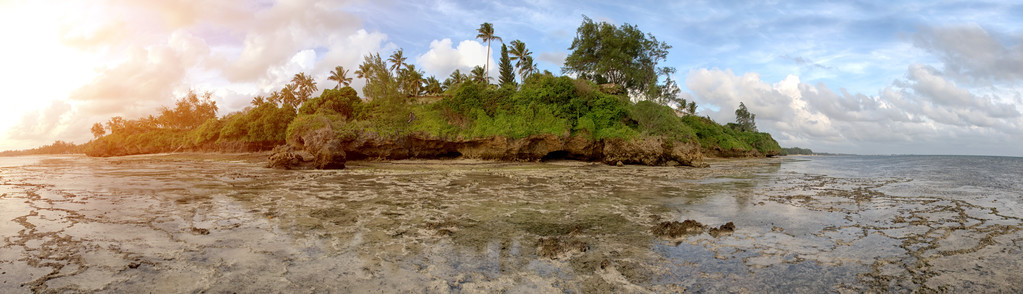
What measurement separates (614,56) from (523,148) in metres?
14.7

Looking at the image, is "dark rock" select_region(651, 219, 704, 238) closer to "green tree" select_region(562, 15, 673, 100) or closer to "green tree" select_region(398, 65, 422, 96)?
"green tree" select_region(562, 15, 673, 100)

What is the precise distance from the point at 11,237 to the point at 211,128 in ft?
156

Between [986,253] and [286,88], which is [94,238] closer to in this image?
[986,253]

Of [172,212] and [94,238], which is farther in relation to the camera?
[172,212]

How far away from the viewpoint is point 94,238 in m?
5.00

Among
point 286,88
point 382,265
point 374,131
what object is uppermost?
point 286,88

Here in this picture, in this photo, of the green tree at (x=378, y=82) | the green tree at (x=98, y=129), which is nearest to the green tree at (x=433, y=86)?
the green tree at (x=378, y=82)

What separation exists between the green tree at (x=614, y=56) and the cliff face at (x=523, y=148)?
10.8 m

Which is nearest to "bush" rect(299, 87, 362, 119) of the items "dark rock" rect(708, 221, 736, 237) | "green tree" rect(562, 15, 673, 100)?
"green tree" rect(562, 15, 673, 100)

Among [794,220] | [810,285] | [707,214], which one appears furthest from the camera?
[707,214]

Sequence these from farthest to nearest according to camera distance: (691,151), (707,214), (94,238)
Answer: (691,151) → (707,214) → (94,238)

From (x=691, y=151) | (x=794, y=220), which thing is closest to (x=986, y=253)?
(x=794, y=220)

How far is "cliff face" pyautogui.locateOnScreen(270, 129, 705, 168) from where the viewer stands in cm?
2772

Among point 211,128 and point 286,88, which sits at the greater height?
point 286,88
